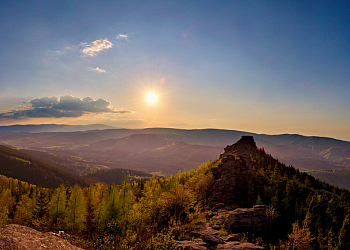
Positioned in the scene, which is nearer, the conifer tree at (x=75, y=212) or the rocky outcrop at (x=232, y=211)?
the rocky outcrop at (x=232, y=211)

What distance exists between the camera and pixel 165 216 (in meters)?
59.8

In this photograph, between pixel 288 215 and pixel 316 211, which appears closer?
pixel 288 215

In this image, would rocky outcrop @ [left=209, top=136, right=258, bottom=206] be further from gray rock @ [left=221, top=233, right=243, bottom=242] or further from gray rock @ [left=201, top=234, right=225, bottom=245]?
gray rock @ [left=201, top=234, right=225, bottom=245]

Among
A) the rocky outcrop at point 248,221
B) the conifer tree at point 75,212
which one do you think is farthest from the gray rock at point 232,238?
the conifer tree at point 75,212

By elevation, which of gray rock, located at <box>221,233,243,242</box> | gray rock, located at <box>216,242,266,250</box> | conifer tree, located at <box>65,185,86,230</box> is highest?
gray rock, located at <box>216,242,266,250</box>

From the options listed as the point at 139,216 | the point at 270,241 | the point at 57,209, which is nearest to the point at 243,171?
the point at 270,241

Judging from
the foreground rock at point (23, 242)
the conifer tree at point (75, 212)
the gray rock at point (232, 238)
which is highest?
the foreground rock at point (23, 242)

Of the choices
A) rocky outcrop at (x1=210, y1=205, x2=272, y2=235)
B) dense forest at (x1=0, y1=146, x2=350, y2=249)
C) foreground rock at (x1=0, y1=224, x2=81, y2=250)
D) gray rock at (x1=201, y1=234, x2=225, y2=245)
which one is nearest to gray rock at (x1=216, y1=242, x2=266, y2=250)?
gray rock at (x1=201, y1=234, x2=225, y2=245)

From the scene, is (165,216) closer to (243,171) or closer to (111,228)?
(111,228)

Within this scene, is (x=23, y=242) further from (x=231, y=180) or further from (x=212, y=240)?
(x=231, y=180)

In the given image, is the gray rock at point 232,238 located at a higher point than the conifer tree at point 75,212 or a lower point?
higher

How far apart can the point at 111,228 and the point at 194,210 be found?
1146 inches

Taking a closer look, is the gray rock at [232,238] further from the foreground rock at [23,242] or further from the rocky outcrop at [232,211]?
the foreground rock at [23,242]

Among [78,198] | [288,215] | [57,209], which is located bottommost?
[57,209]
